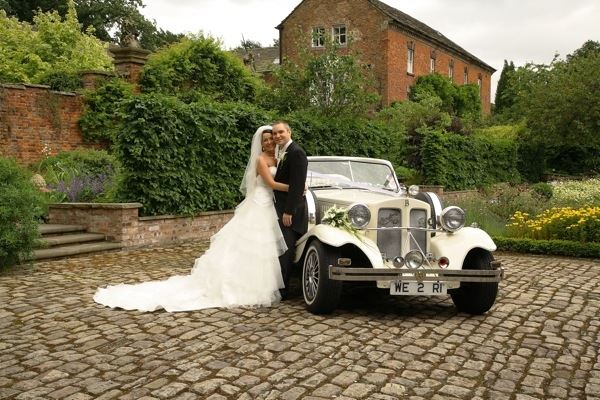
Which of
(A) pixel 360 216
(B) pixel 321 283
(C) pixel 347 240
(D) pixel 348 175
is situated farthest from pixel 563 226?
(B) pixel 321 283

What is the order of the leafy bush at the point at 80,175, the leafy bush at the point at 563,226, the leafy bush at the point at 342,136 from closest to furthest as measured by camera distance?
the leafy bush at the point at 563,226
the leafy bush at the point at 80,175
the leafy bush at the point at 342,136

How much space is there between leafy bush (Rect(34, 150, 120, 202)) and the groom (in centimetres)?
503

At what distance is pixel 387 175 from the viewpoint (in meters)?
7.79

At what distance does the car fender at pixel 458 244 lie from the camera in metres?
5.80

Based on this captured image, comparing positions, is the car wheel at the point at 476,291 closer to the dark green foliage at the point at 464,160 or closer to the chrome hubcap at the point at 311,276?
the chrome hubcap at the point at 311,276

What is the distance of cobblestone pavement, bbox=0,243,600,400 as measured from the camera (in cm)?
381

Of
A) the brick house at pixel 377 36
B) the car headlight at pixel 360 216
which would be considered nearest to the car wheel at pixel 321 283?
the car headlight at pixel 360 216

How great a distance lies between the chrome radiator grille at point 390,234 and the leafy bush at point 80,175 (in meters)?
6.21

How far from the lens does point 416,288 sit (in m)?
5.57

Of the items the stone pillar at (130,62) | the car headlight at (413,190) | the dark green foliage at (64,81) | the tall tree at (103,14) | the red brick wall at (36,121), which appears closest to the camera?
the car headlight at (413,190)

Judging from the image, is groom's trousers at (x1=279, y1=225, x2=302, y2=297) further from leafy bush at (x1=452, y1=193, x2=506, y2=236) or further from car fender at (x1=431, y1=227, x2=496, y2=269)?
leafy bush at (x1=452, y1=193, x2=506, y2=236)

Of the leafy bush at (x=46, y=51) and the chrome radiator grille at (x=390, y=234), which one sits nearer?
the chrome radiator grille at (x=390, y=234)

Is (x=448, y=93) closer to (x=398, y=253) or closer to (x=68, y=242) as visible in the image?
(x=68, y=242)

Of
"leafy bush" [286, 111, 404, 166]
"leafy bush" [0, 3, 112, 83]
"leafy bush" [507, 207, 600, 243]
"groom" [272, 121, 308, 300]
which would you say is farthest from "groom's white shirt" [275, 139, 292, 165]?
"leafy bush" [0, 3, 112, 83]
